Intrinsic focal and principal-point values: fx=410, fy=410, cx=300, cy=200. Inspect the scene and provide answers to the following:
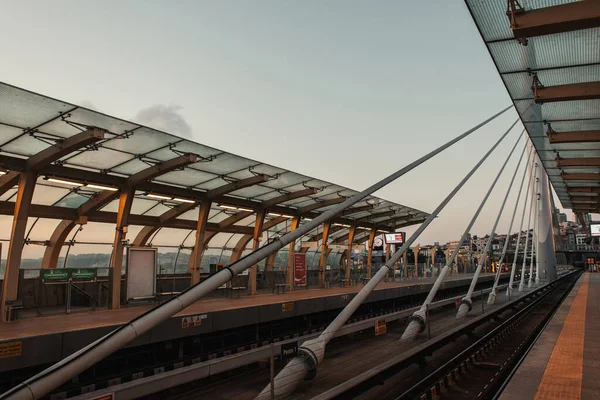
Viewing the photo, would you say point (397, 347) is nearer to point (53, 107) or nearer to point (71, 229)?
point (53, 107)

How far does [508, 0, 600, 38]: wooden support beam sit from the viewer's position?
816 centimetres

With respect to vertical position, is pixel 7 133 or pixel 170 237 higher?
pixel 7 133

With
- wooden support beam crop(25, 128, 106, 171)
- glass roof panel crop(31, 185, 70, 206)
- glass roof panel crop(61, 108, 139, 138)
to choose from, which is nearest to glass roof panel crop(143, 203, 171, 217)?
glass roof panel crop(31, 185, 70, 206)

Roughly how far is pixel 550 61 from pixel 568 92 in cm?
189

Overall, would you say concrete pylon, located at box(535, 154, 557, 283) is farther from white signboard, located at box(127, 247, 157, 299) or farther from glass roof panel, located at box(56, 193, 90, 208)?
glass roof panel, located at box(56, 193, 90, 208)

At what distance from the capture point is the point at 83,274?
13891 mm

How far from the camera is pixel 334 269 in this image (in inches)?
1128

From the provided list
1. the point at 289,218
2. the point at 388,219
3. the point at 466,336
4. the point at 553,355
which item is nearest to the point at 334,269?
the point at 289,218

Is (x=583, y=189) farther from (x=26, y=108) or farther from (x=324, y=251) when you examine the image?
(x=26, y=108)

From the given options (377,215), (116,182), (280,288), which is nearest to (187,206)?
(116,182)

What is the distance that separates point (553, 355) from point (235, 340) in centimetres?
945

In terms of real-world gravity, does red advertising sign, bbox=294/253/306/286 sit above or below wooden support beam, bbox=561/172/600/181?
below

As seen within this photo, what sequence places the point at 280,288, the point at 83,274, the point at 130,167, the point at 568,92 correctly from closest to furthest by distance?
the point at 568,92 → the point at 83,274 → the point at 130,167 → the point at 280,288

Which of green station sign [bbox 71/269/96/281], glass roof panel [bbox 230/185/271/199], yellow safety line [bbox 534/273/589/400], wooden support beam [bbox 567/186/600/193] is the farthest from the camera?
wooden support beam [bbox 567/186/600/193]
